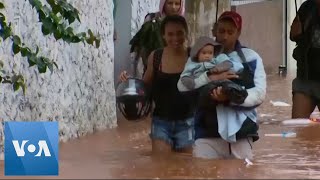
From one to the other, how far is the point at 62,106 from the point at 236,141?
320 centimetres

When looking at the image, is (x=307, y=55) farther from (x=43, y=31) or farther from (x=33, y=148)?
(x=33, y=148)

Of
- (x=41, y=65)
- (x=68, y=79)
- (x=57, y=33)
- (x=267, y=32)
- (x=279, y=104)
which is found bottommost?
(x=279, y=104)

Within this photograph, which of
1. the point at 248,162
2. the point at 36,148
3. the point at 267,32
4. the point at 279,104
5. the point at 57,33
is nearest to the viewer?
the point at 36,148

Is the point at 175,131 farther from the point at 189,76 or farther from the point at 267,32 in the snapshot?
the point at 267,32

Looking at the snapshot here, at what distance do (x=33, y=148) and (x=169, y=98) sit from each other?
2282 mm

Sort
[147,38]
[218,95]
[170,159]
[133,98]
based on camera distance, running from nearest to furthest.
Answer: [218,95]
[170,159]
[133,98]
[147,38]

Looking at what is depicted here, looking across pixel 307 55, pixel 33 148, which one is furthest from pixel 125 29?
pixel 33 148

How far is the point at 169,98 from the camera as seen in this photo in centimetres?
756

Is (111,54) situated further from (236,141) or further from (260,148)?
(236,141)

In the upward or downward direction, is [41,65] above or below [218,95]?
above

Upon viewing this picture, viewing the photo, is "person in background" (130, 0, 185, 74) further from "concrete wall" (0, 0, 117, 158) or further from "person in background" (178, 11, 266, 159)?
"person in background" (178, 11, 266, 159)

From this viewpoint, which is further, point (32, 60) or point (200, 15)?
point (200, 15)

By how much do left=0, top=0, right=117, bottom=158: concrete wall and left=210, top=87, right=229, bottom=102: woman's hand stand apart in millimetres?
2196

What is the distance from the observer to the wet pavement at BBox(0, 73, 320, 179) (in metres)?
6.38
